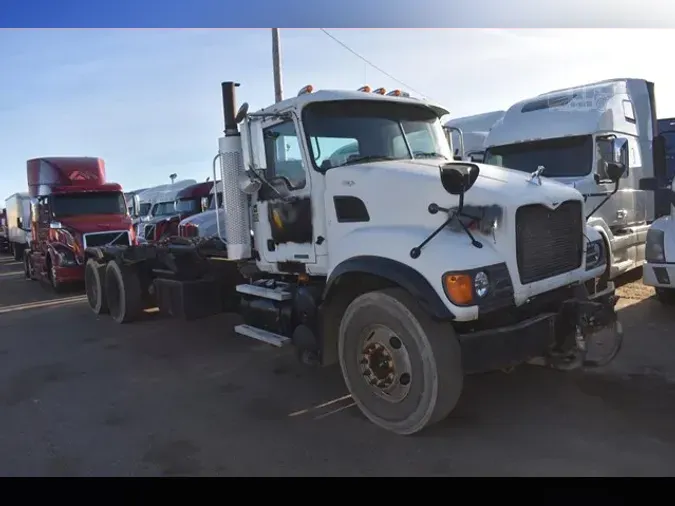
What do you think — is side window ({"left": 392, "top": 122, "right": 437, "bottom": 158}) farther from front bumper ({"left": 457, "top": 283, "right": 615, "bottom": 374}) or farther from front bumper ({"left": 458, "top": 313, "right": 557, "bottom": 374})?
front bumper ({"left": 458, "top": 313, "right": 557, "bottom": 374})

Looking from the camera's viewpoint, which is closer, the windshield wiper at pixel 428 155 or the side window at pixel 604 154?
the windshield wiper at pixel 428 155

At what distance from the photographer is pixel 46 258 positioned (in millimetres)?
12820

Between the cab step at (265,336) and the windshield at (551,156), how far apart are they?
5.36 metres

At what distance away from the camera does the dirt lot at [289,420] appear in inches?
147

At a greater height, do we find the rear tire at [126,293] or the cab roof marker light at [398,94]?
the cab roof marker light at [398,94]

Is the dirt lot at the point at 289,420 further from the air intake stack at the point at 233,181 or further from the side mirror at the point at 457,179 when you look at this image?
the side mirror at the point at 457,179

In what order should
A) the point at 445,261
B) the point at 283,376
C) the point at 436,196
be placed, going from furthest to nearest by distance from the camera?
the point at 283,376 → the point at 436,196 → the point at 445,261

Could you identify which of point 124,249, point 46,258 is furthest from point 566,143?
point 46,258

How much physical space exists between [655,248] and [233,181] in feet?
16.5

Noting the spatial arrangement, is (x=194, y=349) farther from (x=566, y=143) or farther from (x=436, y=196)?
(x=566, y=143)

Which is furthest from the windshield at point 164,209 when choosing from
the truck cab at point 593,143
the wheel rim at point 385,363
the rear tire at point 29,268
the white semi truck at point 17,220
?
the wheel rim at point 385,363

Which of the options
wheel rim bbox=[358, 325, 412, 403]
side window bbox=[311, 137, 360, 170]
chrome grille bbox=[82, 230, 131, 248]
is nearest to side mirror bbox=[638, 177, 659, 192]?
side window bbox=[311, 137, 360, 170]

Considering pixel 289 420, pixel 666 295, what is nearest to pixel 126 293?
pixel 289 420
